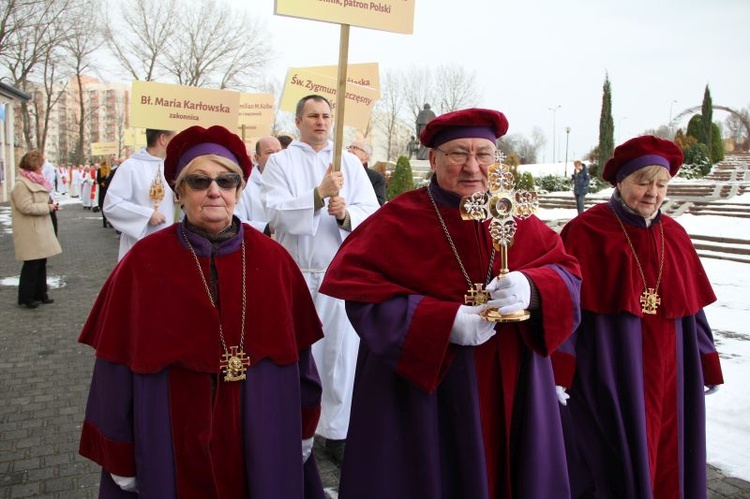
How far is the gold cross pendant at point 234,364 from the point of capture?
2416 mm

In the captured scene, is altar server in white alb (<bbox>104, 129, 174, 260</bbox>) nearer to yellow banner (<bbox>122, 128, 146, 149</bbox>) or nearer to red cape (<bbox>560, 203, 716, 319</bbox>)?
red cape (<bbox>560, 203, 716, 319</bbox>)

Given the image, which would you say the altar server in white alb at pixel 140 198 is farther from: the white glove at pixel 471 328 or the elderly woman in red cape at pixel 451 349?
the white glove at pixel 471 328

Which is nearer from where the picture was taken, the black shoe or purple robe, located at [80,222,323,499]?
purple robe, located at [80,222,323,499]

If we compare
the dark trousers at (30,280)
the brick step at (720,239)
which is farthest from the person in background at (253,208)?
the brick step at (720,239)

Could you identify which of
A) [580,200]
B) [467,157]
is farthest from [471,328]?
[580,200]

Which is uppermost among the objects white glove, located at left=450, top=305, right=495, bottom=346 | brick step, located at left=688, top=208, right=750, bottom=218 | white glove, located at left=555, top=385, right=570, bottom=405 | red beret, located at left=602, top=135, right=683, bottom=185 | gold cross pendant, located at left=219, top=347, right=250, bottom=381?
red beret, located at left=602, top=135, right=683, bottom=185

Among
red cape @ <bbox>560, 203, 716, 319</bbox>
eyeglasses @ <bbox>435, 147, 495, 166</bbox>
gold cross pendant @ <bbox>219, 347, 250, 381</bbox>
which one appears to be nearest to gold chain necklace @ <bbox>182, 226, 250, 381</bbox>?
gold cross pendant @ <bbox>219, 347, 250, 381</bbox>

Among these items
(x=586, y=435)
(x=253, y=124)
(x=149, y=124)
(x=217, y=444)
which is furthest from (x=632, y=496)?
(x=253, y=124)

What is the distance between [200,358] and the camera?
7.75ft

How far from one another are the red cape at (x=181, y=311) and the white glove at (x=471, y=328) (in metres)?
0.70

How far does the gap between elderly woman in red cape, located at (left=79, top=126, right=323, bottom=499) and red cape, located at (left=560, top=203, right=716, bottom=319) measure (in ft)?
5.94

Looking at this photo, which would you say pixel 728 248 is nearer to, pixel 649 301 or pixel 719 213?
pixel 719 213

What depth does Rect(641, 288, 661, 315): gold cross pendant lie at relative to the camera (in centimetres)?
345

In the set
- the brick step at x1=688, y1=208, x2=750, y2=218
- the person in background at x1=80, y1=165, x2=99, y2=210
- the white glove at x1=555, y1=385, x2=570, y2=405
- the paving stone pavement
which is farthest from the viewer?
the person in background at x1=80, y1=165, x2=99, y2=210
